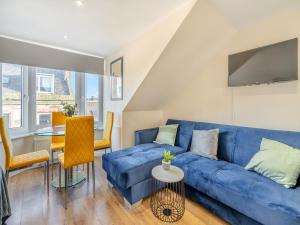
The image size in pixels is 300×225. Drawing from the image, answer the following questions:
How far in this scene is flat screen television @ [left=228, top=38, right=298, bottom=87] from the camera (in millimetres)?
1739

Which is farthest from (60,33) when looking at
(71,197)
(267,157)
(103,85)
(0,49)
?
(267,157)

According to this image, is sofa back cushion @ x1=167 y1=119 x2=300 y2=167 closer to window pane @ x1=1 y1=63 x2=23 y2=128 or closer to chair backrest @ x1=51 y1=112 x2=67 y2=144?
chair backrest @ x1=51 y1=112 x2=67 y2=144

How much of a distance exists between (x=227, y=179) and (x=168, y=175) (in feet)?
1.97

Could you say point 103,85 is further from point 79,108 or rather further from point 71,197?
point 71,197

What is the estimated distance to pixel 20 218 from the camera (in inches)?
64.2

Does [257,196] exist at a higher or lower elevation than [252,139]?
lower

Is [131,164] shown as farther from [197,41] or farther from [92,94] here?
[92,94]

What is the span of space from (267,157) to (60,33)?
328 cm

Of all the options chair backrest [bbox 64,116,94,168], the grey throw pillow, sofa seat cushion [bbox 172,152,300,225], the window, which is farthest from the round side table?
the window

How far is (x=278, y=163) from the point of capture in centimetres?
153

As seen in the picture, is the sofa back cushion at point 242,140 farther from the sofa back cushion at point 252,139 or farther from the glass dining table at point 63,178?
the glass dining table at point 63,178

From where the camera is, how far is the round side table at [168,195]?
1.60 meters

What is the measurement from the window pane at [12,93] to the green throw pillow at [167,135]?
2582mm

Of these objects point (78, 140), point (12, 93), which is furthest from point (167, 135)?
point (12, 93)
